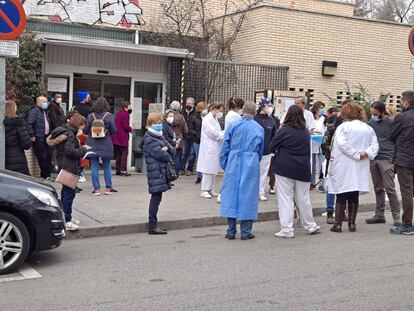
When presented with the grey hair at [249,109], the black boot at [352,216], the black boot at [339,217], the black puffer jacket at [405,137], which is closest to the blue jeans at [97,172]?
the grey hair at [249,109]

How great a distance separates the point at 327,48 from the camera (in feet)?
54.4

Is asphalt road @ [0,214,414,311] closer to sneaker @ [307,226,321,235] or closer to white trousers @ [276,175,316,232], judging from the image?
sneaker @ [307,226,321,235]

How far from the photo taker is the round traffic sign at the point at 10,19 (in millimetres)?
7652

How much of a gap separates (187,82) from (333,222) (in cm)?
636

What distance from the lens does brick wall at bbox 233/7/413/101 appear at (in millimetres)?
15945

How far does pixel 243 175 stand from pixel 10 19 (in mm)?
3705

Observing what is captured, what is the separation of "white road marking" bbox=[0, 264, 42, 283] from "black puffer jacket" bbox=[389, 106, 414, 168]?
16.9ft

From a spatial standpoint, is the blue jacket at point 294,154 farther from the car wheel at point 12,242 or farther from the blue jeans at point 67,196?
the car wheel at point 12,242

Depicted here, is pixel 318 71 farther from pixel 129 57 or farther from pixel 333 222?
pixel 333 222

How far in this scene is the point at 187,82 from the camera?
565 inches

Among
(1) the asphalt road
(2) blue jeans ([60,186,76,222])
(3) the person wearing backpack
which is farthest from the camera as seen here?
(3) the person wearing backpack

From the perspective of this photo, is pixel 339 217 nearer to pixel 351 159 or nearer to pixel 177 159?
pixel 351 159

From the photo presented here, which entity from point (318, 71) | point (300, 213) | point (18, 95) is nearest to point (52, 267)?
point (300, 213)

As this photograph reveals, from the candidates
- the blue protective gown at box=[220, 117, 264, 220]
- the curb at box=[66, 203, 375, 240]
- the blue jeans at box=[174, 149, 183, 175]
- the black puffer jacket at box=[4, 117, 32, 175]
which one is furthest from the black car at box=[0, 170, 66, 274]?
the blue jeans at box=[174, 149, 183, 175]
